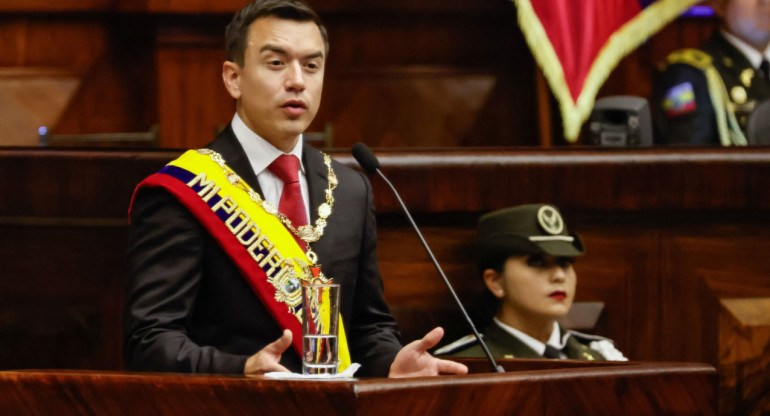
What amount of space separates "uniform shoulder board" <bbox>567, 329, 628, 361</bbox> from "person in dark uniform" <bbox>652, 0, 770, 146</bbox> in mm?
635

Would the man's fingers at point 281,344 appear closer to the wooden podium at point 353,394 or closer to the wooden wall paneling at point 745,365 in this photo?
the wooden podium at point 353,394

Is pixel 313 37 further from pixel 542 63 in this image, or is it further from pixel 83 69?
pixel 83 69

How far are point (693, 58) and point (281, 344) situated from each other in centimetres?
172

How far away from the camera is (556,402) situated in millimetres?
946

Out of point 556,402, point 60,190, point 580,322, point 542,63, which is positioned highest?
point 542,63

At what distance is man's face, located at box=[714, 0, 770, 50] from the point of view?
248 centimetres

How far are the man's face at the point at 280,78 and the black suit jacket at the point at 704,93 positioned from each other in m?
1.20

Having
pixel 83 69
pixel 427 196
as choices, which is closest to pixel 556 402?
pixel 427 196

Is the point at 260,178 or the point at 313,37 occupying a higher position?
the point at 313,37

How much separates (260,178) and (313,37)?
19cm

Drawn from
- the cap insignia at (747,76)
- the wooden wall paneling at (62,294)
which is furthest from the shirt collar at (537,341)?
the cap insignia at (747,76)

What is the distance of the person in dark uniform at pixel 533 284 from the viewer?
1.83 metres

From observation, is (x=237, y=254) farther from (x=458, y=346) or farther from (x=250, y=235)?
(x=458, y=346)

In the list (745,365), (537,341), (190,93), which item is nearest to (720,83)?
(745,365)
